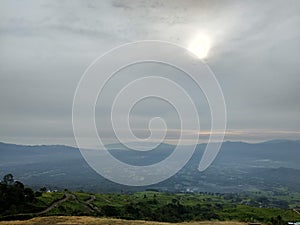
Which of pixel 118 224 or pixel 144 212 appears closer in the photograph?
pixel 118 224

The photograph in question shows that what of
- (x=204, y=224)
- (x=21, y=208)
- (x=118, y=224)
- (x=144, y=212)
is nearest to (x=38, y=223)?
(x=118, y=224)

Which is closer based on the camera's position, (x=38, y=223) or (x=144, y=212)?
(x=38, y=223)

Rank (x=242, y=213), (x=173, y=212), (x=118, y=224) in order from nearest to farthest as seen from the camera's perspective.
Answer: (x=118, y=224)
(x=173, y=212)
(x=242, y=213)

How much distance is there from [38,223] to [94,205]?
47.2 m

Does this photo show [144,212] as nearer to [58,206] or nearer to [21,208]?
[58,206]

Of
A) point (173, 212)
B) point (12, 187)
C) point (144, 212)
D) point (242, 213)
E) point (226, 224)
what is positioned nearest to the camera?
point (226, 224)

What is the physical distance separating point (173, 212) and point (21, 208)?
41081mm

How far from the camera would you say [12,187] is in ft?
220

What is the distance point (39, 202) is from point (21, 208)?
30.1 ft

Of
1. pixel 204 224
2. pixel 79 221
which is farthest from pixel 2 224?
pixel 204 224

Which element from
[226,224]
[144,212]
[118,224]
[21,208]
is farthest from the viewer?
[144,212]

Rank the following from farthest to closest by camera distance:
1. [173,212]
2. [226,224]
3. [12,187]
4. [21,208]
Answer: [173,212]
[12,187]
[21,208]
[226,224]

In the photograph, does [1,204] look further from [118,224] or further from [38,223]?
[118,224]

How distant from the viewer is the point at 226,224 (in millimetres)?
38188
